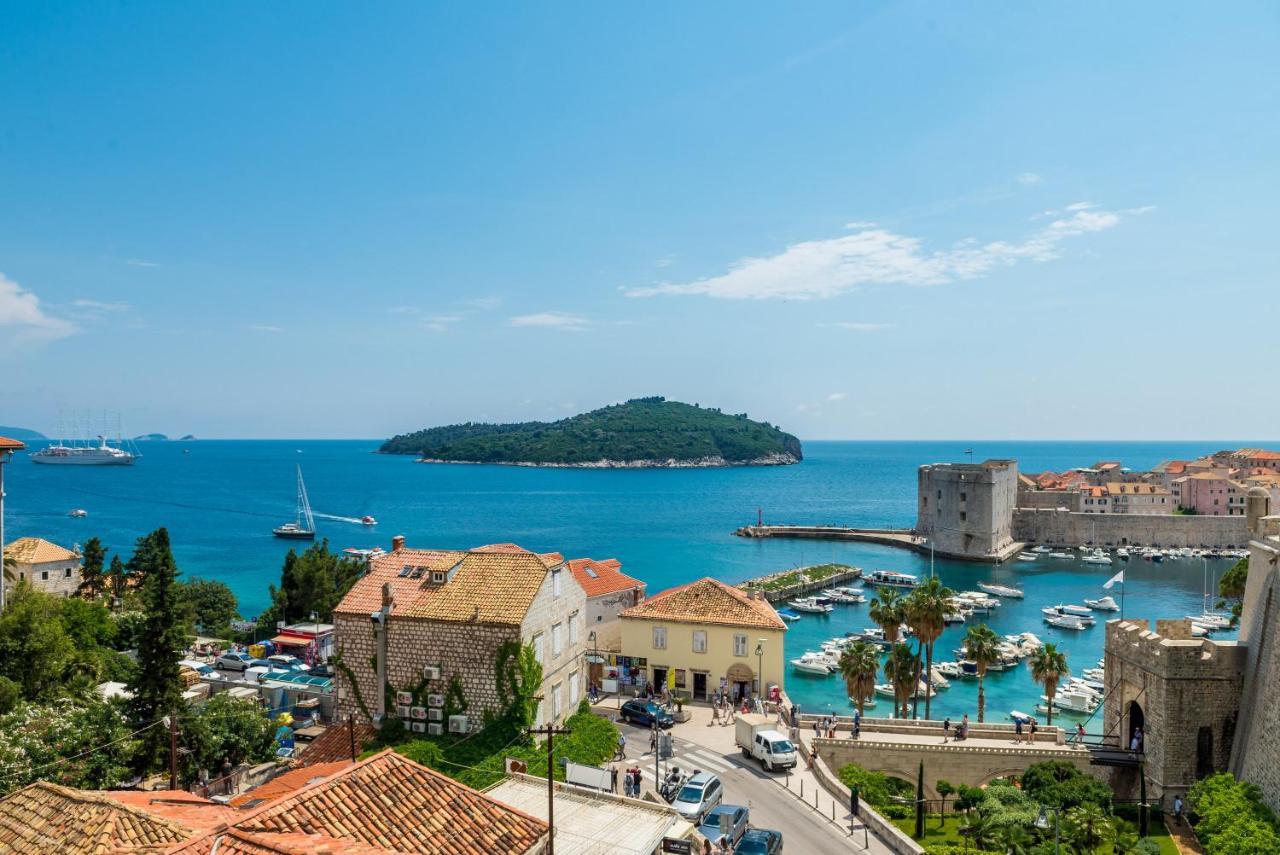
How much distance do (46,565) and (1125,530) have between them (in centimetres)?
11191

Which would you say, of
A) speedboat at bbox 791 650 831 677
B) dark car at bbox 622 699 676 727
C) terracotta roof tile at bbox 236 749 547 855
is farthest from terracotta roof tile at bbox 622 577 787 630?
terracotta roof tile at bbox 236 749 547 855

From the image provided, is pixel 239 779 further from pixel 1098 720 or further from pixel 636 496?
pixel 636 496

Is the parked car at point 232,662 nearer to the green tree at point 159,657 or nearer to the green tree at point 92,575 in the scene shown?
the green tree at point 159,657

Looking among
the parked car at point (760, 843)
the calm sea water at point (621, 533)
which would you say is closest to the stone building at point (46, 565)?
the calm sea water at point (621, 533)

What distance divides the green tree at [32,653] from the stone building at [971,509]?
89741 millimetres

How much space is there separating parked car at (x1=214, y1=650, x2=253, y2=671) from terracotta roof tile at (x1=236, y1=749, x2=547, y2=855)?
115ft

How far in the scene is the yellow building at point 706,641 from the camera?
3228 centimetres

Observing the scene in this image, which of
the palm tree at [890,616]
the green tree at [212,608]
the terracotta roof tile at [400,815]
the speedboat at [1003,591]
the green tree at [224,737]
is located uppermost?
the terracotta roof tile at [400,815]

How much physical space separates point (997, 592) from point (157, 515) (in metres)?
129

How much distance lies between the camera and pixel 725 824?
63.9 ft

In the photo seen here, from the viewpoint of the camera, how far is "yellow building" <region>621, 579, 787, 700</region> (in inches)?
1271

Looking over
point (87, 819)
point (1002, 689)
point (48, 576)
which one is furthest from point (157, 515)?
point (87, 819)

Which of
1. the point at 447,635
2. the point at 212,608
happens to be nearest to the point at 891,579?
the point at 212,608

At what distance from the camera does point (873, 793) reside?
25.4 m
